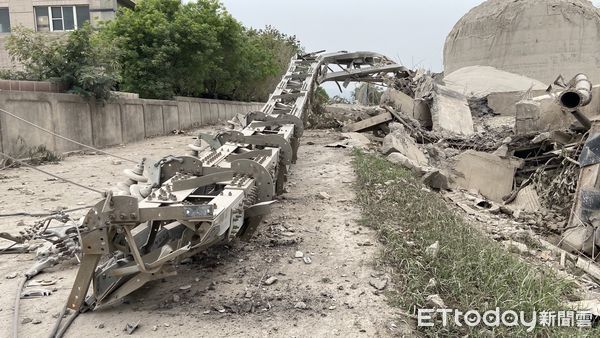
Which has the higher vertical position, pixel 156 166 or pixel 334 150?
pixel 156 166

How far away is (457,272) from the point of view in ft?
10.5

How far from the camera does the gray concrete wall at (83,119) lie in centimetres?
815

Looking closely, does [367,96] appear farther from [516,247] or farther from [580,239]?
[516,247]

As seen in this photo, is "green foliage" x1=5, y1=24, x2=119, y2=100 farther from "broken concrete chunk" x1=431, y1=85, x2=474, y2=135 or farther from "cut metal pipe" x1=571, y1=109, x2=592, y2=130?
"cut metal pipe" x1=571, y1=109, x2=592, y2=130

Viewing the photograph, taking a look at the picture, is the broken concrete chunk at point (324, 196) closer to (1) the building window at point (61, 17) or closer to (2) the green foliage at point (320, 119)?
(2) the green foliage at point (320, 119)

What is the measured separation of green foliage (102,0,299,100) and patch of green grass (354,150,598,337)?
9.26 meters

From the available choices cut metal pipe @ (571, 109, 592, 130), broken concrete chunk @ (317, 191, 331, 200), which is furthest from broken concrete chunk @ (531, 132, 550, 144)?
broken concrete chunk @ (317, 191, 331, 200)

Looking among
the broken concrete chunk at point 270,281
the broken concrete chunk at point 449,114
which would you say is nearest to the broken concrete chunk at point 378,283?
the broken concrete chunk at point 270,281

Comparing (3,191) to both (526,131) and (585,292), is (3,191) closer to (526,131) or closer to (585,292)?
(585,292)

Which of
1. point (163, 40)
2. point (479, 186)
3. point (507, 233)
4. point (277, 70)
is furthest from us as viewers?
point (277, 70)

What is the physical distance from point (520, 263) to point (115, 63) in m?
9.53

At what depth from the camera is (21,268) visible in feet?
12.1

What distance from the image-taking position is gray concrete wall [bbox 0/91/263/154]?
8.15m

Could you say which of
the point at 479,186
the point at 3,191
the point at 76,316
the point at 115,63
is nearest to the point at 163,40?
the point at 115,63
